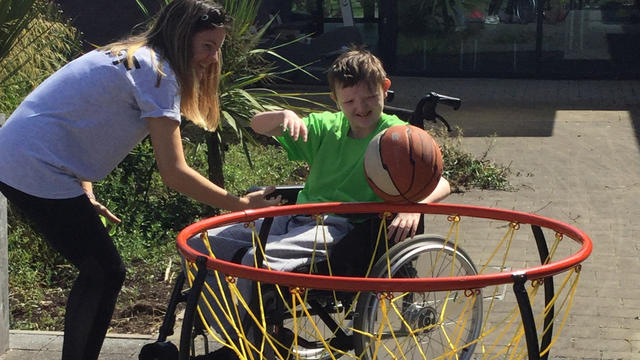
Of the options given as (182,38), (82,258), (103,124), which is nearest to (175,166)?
(103,124)

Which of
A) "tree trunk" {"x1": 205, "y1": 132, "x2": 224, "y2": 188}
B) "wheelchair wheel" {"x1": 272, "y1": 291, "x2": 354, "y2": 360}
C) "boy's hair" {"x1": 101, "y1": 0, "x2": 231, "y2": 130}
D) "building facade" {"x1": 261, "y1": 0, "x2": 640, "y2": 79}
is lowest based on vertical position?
"building facade" {"x1": 261, "y1": 0, "x2": 640, "y2": 79}

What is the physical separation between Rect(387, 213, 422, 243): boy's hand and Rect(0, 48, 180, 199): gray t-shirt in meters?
0.99

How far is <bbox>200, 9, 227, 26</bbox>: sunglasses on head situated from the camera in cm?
380

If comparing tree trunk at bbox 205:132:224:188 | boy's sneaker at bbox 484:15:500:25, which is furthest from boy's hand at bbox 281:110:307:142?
boy's sneaker at bbox 484:15:500:25

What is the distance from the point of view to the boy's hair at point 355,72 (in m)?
4.16

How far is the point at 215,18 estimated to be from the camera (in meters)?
3.82

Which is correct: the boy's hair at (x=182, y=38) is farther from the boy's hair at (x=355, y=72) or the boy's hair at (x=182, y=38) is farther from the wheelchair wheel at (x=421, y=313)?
the wheelchair wheel at (x=421, y=313)

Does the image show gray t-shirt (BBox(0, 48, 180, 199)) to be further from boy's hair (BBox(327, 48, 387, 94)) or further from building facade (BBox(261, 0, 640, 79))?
building facade (BBox(261, 0, 640, 79))

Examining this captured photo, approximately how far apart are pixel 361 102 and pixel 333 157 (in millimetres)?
309

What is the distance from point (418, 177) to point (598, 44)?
13.2 meters

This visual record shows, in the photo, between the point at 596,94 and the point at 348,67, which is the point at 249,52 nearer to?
the point at 348,67

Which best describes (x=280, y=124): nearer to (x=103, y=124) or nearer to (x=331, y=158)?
(x=331, y=158)

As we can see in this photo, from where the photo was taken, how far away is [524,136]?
441 inches

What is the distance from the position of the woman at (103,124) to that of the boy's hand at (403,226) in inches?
24.2
